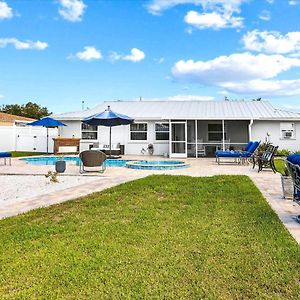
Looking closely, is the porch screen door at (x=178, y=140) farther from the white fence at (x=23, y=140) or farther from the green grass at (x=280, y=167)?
the white fence at (x=23, y=140)

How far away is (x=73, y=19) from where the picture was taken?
1909cm

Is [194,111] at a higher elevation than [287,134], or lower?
higher

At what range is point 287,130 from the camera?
22969mm

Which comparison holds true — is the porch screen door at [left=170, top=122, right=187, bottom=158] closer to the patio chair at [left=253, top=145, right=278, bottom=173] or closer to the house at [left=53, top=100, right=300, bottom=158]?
the house at [left=53, top=100, right=300, bottom=158]

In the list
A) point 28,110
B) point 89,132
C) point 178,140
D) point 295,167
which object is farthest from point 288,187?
point 28,110

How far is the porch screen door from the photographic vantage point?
22.1 metres

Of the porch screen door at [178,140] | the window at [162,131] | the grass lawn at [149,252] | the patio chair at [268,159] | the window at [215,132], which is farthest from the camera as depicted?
the window at [215,132]

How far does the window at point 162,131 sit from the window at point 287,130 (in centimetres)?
823

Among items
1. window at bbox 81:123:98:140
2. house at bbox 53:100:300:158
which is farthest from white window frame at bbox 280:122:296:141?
window at bbox 81:123:98:140

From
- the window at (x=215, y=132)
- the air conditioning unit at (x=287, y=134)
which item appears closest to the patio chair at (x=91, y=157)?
the window at (x=215, y=132)

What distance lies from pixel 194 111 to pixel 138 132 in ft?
15.1

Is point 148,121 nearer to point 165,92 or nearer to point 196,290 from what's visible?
point 165,92

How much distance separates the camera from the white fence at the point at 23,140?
26531mm

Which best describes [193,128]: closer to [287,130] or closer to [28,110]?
[287,130]
